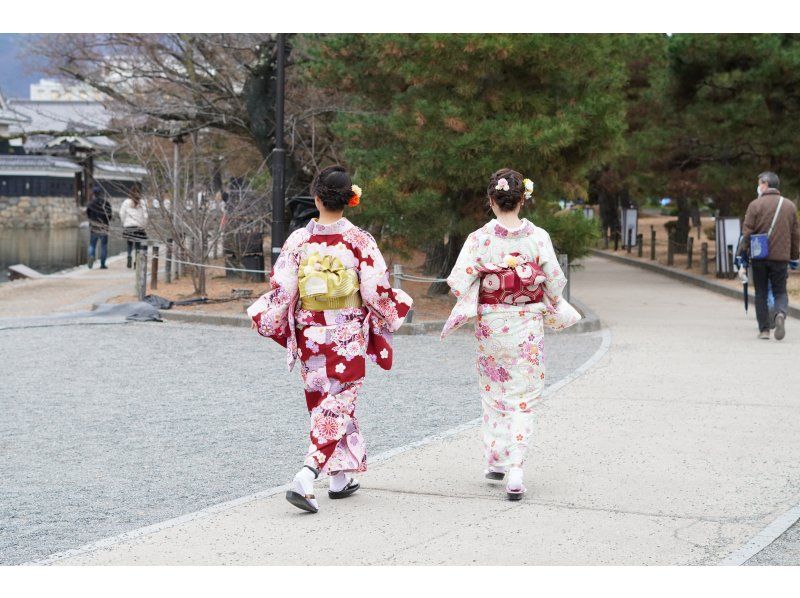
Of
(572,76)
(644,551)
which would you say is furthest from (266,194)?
(644,551)

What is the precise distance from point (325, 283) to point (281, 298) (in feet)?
0.85

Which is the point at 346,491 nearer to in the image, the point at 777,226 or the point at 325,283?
the point at 325,283

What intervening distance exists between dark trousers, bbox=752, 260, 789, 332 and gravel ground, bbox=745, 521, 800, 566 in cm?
785

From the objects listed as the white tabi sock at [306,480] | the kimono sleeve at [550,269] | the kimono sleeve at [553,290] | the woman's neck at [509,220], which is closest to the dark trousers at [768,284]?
the kimono sleeve at [553,290]

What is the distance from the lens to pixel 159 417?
8.13 meters

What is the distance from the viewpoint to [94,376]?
33.0ft

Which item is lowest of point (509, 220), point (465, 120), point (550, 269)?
point (550, 269)

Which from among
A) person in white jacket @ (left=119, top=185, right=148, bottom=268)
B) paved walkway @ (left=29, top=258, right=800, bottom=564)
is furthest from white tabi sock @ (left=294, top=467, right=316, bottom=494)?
person in white jacket @ (left=119, top=185, right=148, bottom=268)

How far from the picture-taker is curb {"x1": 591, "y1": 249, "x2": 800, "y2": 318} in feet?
59.0

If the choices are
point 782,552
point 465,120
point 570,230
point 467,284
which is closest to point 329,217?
point 467,284

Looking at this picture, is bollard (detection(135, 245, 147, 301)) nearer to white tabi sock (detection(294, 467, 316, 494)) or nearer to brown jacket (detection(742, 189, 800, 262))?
brown jacket (detection(742, 189, 800, 262))

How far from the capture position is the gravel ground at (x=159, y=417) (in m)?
5.67

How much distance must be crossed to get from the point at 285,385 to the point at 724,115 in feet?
48.3

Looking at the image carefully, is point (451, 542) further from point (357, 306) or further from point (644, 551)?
point (357, 306)
